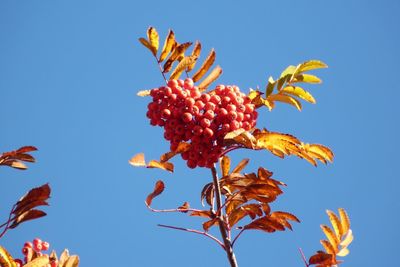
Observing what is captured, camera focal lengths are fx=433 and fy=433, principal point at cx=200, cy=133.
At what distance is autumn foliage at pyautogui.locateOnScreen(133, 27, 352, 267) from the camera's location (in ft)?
7.39

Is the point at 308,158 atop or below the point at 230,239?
atop

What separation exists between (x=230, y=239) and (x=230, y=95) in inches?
31.3

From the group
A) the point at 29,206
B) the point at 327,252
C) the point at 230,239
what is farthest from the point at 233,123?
the point at 29,206

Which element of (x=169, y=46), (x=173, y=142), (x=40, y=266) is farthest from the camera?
(x=169, y=46)

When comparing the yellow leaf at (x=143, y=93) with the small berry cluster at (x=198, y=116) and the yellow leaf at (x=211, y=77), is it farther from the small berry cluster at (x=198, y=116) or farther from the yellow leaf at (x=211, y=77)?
the yellow leaf at (x=211, y=77)

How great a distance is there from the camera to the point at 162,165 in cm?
227

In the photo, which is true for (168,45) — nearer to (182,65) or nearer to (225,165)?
(182,65)

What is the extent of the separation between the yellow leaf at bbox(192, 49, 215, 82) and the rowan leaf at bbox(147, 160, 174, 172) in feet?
2.18

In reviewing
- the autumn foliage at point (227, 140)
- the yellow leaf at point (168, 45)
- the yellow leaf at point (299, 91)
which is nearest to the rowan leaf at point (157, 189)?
the autumn foliage at point (227, 140)

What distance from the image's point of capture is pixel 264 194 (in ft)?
7.80

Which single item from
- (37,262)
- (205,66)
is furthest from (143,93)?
(37,262)

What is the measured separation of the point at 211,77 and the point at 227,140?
0.62 meters

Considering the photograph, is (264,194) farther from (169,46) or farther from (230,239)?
(169,46)

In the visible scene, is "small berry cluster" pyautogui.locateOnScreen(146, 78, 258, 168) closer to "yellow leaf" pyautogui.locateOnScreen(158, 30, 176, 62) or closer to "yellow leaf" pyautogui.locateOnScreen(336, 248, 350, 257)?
"yellow leaf" pyautogui.locateOnScreen(158, 30, 176, 62)
